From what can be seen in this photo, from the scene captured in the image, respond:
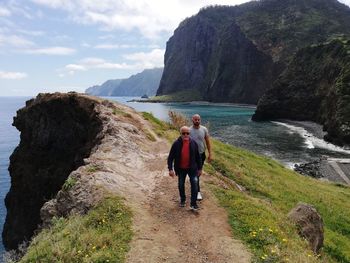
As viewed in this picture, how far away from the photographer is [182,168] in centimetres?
1752

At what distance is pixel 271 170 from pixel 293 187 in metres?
5.89

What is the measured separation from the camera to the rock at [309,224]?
17.8 metres

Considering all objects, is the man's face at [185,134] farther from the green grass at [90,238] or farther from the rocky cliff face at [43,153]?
the rocky cliff face at [43,153]

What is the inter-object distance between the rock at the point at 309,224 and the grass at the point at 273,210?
542 mm

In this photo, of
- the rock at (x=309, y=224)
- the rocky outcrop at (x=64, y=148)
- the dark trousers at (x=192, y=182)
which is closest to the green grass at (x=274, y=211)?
the rock at (x=309, y=224)

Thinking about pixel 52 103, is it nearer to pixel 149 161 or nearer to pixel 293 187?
pixel 149 161

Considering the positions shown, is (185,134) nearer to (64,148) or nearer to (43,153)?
(64,148)

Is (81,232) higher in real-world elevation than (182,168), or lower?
lower

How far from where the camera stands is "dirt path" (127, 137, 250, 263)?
13.4 metres

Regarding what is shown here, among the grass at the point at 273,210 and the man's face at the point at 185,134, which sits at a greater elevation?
the man's face at the point at 185,134

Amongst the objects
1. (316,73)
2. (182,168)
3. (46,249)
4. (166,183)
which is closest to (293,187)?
(166,183)

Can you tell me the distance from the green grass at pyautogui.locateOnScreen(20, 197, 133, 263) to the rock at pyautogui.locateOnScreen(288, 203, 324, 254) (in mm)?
7568

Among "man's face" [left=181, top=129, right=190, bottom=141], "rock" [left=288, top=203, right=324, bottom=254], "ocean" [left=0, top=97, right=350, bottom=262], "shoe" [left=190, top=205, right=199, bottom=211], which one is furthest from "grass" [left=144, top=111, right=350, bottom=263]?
"ocean" [left=0, top=97, right=350, bottom=262]

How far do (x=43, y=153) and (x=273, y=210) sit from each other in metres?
26.8
